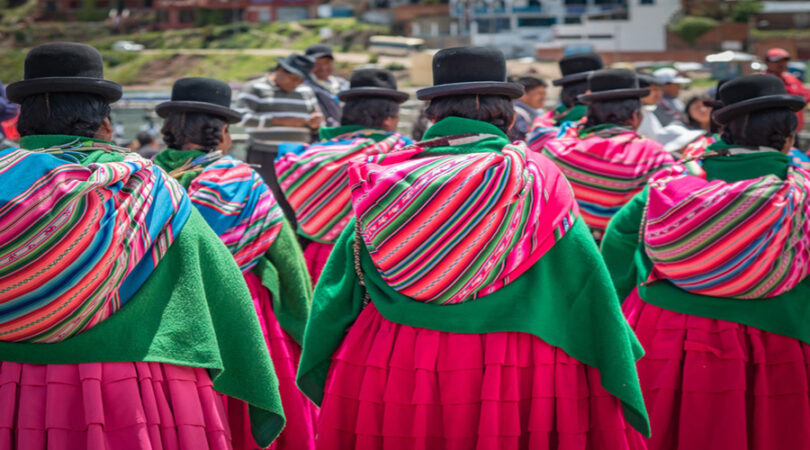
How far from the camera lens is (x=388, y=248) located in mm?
3348

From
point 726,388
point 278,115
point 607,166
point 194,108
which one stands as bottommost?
point 726,388

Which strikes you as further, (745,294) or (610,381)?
(745,294)

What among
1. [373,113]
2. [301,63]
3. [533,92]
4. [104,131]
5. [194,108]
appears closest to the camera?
[104,131]

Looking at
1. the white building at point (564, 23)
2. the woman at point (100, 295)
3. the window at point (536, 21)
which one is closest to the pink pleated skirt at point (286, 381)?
the woman at point (100, 295)

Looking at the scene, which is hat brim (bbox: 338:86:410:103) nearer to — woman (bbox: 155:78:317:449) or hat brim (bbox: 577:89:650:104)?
hat brim (bbox: 577:89:650:104)

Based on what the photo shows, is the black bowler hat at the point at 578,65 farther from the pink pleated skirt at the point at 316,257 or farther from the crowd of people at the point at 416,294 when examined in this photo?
the crowd of people at the point at 416,294

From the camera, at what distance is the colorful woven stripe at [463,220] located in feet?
10.7

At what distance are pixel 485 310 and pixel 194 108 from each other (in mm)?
2034

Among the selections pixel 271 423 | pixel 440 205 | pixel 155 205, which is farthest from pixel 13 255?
pixel 440 205

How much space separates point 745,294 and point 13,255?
9.46ft

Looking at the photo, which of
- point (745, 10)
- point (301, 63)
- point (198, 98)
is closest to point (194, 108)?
point (198, 98)

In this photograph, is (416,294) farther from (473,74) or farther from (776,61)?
(776,61)

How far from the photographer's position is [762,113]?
4.41 metres

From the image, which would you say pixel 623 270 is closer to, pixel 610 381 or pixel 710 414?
pixel 710 414
